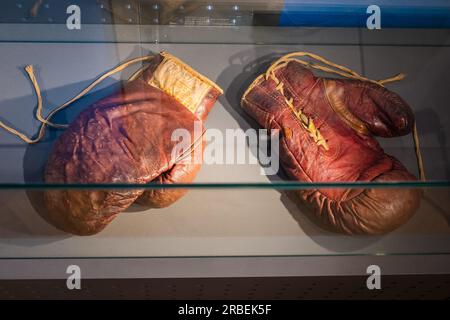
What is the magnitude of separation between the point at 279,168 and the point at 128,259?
37 centimetres

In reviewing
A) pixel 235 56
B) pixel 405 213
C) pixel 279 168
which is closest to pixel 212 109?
pixel 235 56

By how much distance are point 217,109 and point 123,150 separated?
0.85 feet

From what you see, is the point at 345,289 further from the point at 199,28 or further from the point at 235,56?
the point at 199,28

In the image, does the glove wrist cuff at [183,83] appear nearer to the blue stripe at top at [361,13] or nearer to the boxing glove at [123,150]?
the boxing glove at [123,150]

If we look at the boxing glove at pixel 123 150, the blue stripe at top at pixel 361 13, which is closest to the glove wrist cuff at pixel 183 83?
the boxing glove at pixel 123 150

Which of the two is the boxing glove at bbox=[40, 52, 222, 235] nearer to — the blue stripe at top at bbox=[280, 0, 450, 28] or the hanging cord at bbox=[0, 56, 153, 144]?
the hanging cord at bbox=[0, 56, 153, 144]

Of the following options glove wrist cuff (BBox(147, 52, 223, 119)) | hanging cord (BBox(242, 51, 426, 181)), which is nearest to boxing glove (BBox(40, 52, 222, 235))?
glove wrist cuff (BBox(147, 52, 223, 119))

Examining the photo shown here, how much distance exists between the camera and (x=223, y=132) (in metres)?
1.04

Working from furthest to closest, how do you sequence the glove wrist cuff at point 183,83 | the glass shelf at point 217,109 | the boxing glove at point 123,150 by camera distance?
the glove wrist cuff at point 183,83 < the boxing glove at point 123,150 < the glass shelf at point 217,109

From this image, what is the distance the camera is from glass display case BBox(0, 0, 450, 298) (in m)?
0.83

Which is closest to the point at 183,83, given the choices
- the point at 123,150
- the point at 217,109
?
the point at 217,109

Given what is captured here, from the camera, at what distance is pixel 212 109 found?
1126 millimetres

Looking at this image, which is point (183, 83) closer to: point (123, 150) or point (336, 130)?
point (123, 150)

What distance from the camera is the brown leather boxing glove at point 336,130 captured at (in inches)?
38.4
